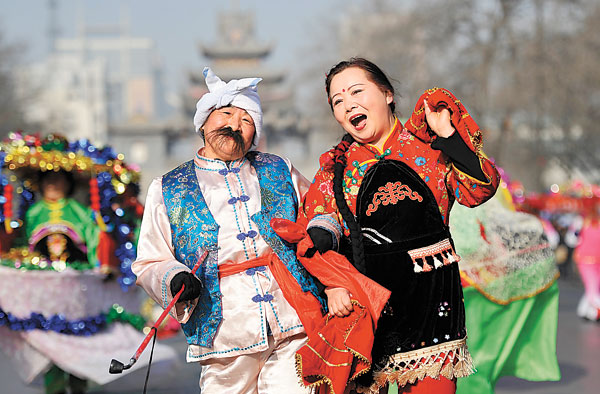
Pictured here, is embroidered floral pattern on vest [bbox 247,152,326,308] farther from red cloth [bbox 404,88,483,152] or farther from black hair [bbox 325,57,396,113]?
red cloth [bbox 404,88,483,152]

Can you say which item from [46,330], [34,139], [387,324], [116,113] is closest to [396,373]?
[387,324]

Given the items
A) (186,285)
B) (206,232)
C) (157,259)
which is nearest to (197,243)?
(206,232)

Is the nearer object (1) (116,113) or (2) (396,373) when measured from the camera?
(2) (396,373)

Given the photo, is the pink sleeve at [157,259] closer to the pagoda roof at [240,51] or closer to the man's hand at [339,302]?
the man's hand at [339,302]

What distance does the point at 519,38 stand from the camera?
2325 centimetres

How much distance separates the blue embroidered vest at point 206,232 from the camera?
3.75m

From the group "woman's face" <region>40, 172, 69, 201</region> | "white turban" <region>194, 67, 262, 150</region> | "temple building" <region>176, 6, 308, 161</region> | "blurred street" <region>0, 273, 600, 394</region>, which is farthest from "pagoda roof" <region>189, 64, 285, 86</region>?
"white turban" <region>194, 67, 262, 150</region>

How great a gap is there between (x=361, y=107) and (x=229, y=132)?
0.64m

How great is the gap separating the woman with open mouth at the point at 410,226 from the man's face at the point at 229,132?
526 millimetres

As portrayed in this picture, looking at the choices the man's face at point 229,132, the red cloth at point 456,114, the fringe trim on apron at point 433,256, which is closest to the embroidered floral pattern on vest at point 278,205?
the man's face at point 229,132

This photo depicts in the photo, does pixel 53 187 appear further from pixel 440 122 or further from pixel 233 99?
pixel 440 122

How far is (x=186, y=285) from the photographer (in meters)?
3.54

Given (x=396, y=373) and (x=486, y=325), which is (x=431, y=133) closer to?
(x=396, y=373)

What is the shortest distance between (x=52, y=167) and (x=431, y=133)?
3851mm
